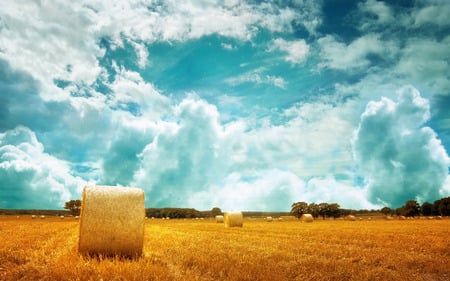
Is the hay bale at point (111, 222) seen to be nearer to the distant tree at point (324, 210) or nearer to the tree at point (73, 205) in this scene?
the distant tree at point (324, 210)

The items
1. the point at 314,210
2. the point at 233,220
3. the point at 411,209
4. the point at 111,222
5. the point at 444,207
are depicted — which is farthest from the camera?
the point at 411,209

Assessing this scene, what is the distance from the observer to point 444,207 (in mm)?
83375

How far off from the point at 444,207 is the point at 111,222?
91.6 meters

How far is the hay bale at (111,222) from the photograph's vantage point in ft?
33.1

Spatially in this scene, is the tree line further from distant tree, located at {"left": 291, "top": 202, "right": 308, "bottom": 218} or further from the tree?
the tree

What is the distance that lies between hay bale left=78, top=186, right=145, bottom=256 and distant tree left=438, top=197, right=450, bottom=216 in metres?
90.6

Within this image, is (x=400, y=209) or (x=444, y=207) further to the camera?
(x=400, y=209)

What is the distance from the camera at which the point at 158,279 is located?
20.8 ft

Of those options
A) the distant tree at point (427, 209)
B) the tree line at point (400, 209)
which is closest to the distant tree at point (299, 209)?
the tree line at point (400, 209)

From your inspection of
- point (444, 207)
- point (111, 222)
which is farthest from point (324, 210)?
point (111, 222)

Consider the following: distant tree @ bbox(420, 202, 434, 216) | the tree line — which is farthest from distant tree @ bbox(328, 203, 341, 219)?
distant tree @ bbox(420, 202, 434, 216)

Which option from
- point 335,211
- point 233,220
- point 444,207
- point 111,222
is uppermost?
point 444,207

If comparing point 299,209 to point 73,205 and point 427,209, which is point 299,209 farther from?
point 73,205

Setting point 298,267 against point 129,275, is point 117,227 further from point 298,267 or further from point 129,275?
point 298,267
